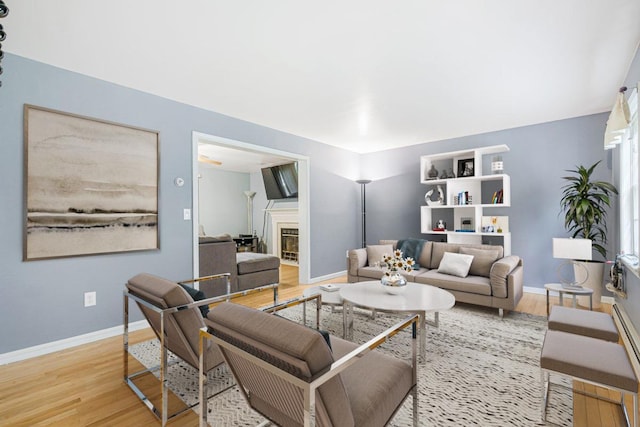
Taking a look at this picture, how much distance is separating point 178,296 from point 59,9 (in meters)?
2.09

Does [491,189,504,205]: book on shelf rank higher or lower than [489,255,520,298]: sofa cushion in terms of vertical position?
higher

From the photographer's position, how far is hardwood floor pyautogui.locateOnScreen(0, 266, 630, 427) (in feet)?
5.67

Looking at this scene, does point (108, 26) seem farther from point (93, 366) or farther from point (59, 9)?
point (93, 366)

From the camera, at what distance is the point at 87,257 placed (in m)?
2.84

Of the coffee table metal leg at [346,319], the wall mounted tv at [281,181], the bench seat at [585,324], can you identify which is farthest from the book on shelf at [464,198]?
the wall mounted tv at [281,181]

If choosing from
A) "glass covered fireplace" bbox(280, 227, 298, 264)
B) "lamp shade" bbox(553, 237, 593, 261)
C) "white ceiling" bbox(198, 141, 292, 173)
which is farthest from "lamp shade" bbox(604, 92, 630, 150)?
"glass covered fireplace" bbox(280, 227, 298, 264)

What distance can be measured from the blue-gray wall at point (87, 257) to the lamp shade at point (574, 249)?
4.00 m

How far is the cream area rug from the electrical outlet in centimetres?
62

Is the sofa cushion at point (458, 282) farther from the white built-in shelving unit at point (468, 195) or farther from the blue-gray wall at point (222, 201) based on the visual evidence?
the blue-gray wall at point (222, 201)

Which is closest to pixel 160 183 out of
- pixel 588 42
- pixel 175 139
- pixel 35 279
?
pixel 175 139

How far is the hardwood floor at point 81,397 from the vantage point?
173 centimetres

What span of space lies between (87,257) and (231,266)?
1.72 m

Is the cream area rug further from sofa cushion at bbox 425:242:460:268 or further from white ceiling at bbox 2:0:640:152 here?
white ceiling at bbox 2:0:640:152

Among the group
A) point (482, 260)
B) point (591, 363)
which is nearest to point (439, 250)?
point (482, 260)
